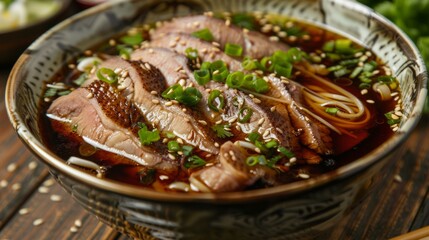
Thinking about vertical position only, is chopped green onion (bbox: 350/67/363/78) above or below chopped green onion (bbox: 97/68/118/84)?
above

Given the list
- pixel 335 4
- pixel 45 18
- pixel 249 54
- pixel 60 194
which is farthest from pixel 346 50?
pixel 45 18

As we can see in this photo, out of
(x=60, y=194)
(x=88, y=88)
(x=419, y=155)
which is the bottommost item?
(x=60, y=194)

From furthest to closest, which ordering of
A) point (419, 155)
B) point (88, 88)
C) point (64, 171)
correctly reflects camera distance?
point (419, 155) < point (88, 88) < point (64, 171)

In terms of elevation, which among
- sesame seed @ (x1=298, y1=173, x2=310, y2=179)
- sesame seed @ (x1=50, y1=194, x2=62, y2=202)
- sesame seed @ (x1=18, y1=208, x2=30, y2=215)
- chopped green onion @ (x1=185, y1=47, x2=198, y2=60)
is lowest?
sesame seed @ (x1=18, y1=208, x2=30, y2=215)

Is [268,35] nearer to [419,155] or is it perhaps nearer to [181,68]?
[181,68]

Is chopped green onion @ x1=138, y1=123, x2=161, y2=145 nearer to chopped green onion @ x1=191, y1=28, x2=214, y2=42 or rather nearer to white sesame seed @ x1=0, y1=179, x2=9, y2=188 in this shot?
chopped green onion @ x1=191, y1=28, x2=214, y2=42

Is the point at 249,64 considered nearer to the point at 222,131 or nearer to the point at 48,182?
the point at 222,131

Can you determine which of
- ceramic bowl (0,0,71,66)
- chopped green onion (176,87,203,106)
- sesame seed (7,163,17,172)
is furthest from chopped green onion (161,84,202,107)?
ceramic bowl (0,0,71,66)
